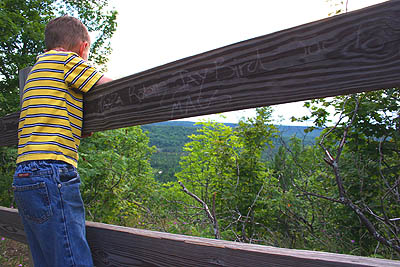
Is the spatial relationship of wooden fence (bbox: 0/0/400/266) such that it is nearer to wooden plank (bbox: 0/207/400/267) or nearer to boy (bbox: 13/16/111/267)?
wooden plank (bbox: 0/207/400/267)

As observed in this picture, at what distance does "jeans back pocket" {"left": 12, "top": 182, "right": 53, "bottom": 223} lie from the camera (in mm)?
1262

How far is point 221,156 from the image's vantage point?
5664 millimetres

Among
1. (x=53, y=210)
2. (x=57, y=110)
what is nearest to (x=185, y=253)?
(x=53, y=210)

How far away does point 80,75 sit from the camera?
1.38 metres

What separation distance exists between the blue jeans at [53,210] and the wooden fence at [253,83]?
0.19 m

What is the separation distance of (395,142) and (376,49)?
11.0 ft

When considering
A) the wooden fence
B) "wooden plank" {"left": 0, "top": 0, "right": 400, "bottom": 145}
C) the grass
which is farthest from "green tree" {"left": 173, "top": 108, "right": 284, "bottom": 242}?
"wooden plank" {"left": 0, "top": 0, "right": 400, "bottom": 145}

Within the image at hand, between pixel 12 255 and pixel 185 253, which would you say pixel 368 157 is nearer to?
pixel 185 253

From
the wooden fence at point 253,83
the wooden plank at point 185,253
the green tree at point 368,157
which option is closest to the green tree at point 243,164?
the green tree at point 368,157

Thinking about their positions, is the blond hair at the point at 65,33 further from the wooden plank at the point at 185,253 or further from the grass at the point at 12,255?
the grass at the point at 12,255

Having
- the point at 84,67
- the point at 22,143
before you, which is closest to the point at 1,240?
the point at 22,143

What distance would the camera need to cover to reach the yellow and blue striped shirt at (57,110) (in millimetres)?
1356

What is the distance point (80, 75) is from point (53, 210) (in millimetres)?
580

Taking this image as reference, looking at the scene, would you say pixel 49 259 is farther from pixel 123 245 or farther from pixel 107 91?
pixel 107 91
